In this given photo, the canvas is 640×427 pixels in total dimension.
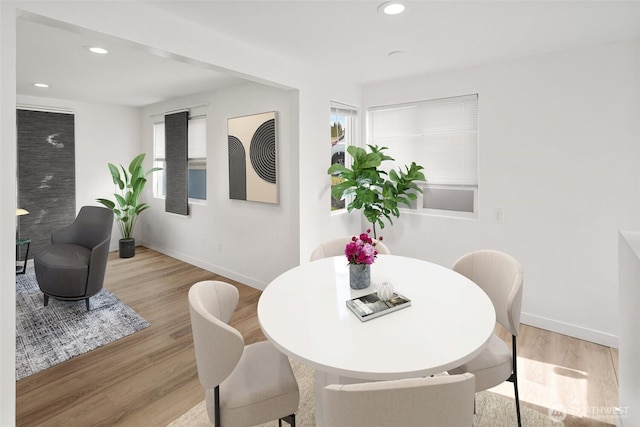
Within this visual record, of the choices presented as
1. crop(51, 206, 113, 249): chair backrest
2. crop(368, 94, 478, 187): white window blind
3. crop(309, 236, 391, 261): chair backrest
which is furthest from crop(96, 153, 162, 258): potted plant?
crop(309, 236, 391, 261): chair backrest

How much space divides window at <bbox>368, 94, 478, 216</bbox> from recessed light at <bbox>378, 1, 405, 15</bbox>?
Result: 156 cm

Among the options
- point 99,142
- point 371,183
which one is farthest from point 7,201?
point 99,142

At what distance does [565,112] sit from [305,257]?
259 centimetres

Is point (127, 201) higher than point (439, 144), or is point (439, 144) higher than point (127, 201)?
point (439, 144)

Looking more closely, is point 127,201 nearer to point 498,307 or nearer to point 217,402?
point 217,402

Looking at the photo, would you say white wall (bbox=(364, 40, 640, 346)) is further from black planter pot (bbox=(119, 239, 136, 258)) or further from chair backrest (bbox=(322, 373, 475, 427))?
black planter pot (bbox=(119, 239, 136, 258))

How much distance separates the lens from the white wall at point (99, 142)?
527 centimetres

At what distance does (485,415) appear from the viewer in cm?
197

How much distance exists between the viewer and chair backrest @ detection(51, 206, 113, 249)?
11.8 feet

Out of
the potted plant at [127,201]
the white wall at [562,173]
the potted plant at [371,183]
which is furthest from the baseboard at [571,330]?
the potted plant at [127,201]

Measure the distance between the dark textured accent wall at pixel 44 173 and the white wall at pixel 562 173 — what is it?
5384mm

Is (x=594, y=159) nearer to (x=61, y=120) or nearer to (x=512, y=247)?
(x=512, y=247)

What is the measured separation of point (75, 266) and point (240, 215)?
1725 mm

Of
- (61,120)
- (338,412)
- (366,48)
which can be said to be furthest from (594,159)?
(61,120)
